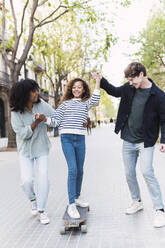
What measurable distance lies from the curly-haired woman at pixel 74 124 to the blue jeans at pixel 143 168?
25.2 inches

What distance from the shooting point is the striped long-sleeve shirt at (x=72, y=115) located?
12.7ft

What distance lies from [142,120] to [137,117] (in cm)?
8

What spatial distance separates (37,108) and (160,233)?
7.33 feet

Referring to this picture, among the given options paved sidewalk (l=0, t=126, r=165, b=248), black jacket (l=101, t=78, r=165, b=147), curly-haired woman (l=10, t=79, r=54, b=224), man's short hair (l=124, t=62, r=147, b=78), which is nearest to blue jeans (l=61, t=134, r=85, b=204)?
curly-haired woman (l=10, t=79, r=54, b=224)

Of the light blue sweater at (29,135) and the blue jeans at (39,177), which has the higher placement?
the light blue sweater at (29,135)

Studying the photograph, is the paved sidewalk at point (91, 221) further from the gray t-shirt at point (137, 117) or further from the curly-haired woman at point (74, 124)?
the gray t-shirt at point (137, 117)

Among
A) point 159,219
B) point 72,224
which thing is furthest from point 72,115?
point 159,219

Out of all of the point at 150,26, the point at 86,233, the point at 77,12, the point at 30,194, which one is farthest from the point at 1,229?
the point at 150,26

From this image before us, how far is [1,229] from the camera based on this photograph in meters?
3.91

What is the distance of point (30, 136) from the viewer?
3924 millimetres

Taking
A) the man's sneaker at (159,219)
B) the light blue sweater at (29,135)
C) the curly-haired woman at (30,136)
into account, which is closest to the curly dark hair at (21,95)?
the curly-haired woman at (30,136)

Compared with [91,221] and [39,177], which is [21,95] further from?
[91,221]

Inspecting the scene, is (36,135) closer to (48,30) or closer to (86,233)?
(86,233)

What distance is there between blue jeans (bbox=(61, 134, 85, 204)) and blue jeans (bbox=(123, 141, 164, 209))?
0.63 m
